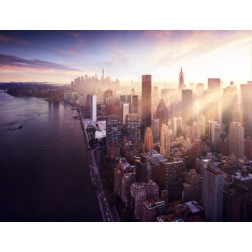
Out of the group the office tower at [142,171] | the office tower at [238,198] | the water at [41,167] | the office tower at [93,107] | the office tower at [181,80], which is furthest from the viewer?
the office tower at [93,107]

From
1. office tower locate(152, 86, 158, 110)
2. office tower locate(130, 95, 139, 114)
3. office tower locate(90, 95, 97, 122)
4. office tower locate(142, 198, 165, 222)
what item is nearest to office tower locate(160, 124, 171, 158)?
office tower locate(152, 86, 158, 110)

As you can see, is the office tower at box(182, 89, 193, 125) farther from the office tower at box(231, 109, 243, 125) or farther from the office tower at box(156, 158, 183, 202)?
the office tower at box(156, 158, 183, 202)

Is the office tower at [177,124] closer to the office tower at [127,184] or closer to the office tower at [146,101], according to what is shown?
the office tower at [146,101]

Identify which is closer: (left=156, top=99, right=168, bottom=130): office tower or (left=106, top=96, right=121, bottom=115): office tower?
(left=106, top=96, right=121, bottom=115): office tower

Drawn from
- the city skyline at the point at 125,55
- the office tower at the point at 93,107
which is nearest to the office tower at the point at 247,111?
the city skyline at the point at 125,55
